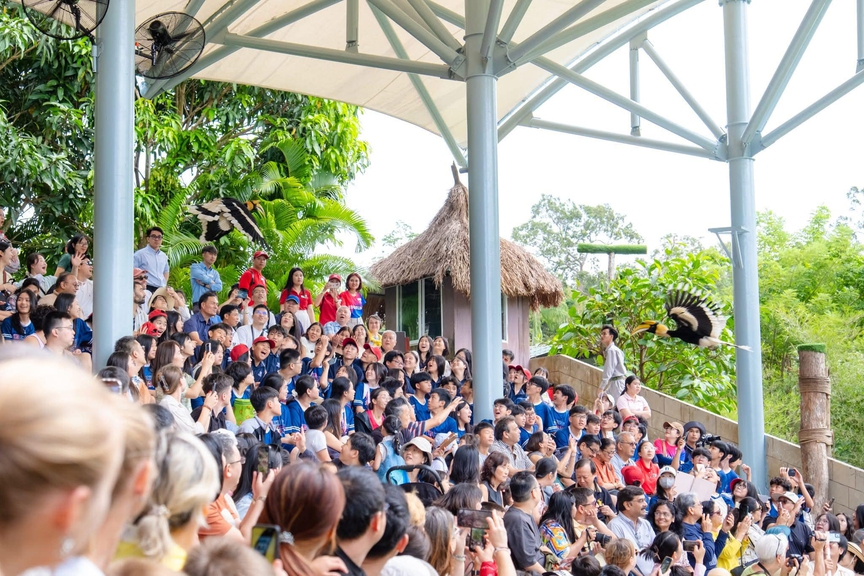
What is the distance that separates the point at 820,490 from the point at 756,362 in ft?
5.20

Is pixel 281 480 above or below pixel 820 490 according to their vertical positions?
above

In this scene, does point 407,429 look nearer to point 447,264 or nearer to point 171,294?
point 171,294

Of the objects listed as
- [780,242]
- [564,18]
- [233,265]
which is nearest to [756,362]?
[564,18]

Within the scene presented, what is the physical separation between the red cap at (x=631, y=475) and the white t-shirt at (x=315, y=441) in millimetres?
3323

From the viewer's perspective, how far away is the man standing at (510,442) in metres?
7.83

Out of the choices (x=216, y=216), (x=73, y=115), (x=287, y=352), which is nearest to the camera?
(x=287, y=352)

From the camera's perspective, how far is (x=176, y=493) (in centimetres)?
222

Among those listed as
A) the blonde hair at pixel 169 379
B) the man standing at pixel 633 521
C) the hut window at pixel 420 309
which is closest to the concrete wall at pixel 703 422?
the hut window at pixel 420 309

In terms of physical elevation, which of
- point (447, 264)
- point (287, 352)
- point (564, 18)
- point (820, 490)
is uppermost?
point (564, 18)

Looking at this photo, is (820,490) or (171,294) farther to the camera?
(820,490)

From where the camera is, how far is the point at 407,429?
307 inches

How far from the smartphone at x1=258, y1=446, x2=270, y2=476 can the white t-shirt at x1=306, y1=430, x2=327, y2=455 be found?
6.45ft

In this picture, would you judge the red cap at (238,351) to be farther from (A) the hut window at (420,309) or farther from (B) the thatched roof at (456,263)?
(A) the hut window at (420,309)

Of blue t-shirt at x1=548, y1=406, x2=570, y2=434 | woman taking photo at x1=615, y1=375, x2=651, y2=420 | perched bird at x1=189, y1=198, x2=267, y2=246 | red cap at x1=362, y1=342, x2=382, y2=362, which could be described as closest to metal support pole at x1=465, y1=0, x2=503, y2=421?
blue t-shirt at x1=548, y1=406, x2=570, y2=434
